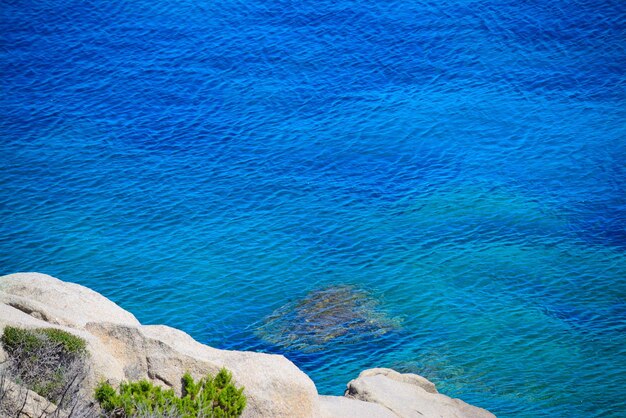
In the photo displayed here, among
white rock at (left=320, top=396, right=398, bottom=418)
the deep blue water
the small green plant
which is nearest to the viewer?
the small green plant

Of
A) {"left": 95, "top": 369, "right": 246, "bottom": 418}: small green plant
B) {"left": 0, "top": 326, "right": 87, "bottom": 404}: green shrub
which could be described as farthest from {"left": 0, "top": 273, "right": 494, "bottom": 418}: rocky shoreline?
{"left": 95, "top": 369, "right": 246, "bottom": 418}: small green plant

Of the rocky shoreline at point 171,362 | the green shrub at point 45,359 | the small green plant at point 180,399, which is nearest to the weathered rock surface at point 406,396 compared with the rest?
the rocky shoreline at point 171,362

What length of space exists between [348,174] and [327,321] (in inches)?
543

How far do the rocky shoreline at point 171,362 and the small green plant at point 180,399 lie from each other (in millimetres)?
569

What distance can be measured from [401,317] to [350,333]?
257cm

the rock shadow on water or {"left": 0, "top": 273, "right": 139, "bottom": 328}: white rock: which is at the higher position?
the rock shadow on water

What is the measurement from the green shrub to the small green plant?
0.81 metres

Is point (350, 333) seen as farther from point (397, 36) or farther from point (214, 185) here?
point (397, 36)

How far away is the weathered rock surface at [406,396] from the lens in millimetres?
21578

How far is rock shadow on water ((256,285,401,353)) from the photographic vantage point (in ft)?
96.4

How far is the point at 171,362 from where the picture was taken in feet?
61.0

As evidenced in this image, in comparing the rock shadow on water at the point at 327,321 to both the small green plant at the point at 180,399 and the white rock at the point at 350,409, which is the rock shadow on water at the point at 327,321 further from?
the small green plant at the point at 180,399

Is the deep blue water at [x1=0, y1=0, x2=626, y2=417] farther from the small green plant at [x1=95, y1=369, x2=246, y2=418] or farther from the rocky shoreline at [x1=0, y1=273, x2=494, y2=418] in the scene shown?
the small green plant at [x1=95, y1=369, x2=246, y2=418]

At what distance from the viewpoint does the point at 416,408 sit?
2172 centimetres
